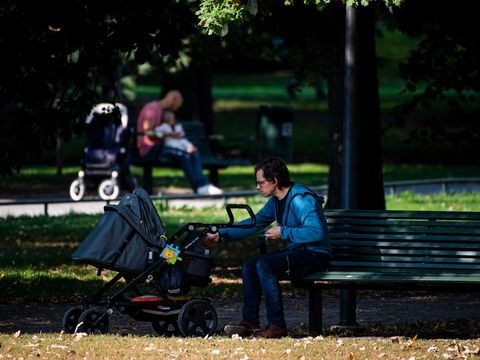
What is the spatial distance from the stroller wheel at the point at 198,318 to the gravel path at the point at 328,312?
2.21 feet

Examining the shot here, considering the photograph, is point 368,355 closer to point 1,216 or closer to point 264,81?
point 1,216

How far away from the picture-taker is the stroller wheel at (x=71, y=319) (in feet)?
31.4

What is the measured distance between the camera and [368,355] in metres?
8.45

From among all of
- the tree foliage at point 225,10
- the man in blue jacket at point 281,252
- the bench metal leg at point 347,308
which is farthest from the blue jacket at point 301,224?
the tree foliage at point 225,10

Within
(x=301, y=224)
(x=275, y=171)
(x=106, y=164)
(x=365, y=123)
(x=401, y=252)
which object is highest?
(x=365, y=123)

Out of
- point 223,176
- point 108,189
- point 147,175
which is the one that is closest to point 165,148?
point 147,175

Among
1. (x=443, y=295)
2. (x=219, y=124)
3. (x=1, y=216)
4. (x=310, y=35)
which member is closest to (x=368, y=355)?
(x=443, y=295)

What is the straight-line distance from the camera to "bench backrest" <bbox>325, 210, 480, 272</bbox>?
10195 millimetres

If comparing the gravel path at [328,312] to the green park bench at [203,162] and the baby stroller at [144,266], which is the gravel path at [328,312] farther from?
the green park bench at [203,162]

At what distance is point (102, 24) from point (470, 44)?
4866mm

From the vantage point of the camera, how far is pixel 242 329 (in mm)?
9453

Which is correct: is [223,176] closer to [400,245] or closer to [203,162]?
[203,162]

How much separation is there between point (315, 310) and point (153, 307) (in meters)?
1.13

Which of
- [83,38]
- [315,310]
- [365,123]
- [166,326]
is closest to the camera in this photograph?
[315,310]
